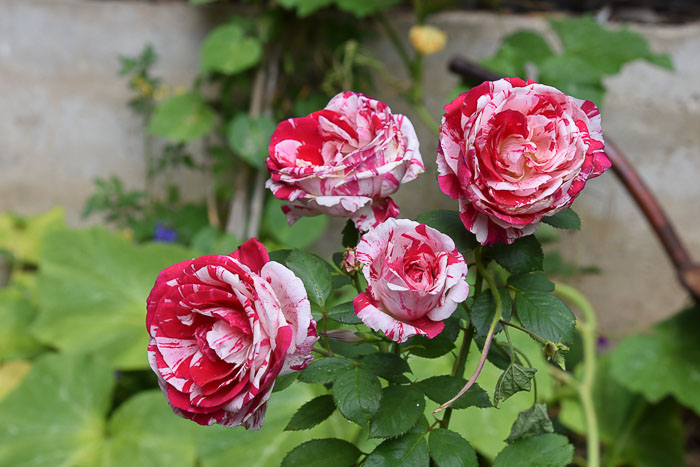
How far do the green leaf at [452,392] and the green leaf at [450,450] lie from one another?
0.02 meters

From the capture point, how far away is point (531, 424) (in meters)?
0.41

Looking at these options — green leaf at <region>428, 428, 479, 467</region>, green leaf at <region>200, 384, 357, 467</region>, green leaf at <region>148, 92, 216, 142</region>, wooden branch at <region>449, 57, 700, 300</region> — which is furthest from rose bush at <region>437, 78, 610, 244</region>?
green leaf at <region>148, 92, 216, 142</region>

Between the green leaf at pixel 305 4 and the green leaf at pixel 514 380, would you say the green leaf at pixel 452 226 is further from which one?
the green leaf at pixel 305 4

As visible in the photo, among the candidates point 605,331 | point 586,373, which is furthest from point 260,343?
point 605,331

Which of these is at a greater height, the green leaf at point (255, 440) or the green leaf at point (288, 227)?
the green leaf at point (288, 227)

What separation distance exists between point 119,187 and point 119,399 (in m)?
0.53

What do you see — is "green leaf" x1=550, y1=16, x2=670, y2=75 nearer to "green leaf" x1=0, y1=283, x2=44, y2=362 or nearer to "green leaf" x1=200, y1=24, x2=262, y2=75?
"green leaf" x1=200, y1=24, x2=262, y2=75

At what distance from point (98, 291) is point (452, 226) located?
3.64 feet

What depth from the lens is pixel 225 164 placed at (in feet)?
4.97

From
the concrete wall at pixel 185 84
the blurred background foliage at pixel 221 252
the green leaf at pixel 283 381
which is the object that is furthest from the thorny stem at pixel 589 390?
the green leaf at pixel 283 381

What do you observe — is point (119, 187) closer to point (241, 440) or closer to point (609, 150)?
point (241, 440)

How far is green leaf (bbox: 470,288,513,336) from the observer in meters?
0.35

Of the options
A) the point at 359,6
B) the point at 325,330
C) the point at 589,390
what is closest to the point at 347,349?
the point at 325,330

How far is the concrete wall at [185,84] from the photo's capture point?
1314 millimetres
